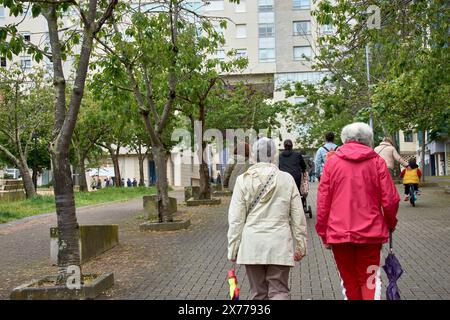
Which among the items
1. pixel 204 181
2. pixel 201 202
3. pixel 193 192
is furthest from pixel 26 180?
Result: pixel 201 202

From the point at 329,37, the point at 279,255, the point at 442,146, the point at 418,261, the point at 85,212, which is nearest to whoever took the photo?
the point at 279,255

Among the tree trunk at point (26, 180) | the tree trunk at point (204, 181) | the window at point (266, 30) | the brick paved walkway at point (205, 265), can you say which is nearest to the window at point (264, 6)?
the window at point (266, 30)

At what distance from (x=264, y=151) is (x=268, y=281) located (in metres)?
1.07

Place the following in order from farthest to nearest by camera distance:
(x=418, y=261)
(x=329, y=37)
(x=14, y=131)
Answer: (x=14, y=131), (x=329, y=37), (x=418, y=261)

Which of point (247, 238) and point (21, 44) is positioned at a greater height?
point (21, 44)

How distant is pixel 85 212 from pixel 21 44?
14.6 meters

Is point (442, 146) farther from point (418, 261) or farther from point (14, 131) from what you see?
point (418, 261)

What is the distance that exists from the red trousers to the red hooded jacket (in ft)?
0.38

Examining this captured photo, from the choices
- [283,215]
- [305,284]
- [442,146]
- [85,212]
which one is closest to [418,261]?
[305,284]

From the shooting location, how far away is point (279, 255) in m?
4.71

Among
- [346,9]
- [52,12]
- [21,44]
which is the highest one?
[346,9]

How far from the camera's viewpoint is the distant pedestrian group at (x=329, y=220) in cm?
471

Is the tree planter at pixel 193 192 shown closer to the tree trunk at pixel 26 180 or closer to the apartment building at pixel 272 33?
the tree trunk at pixel 26 180

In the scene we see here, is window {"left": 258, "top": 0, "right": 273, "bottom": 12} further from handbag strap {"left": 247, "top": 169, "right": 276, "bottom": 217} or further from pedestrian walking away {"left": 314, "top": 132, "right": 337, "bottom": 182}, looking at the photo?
handbag strap {"left": 247, "top": 169, "right": 276, "bottom": 217}
